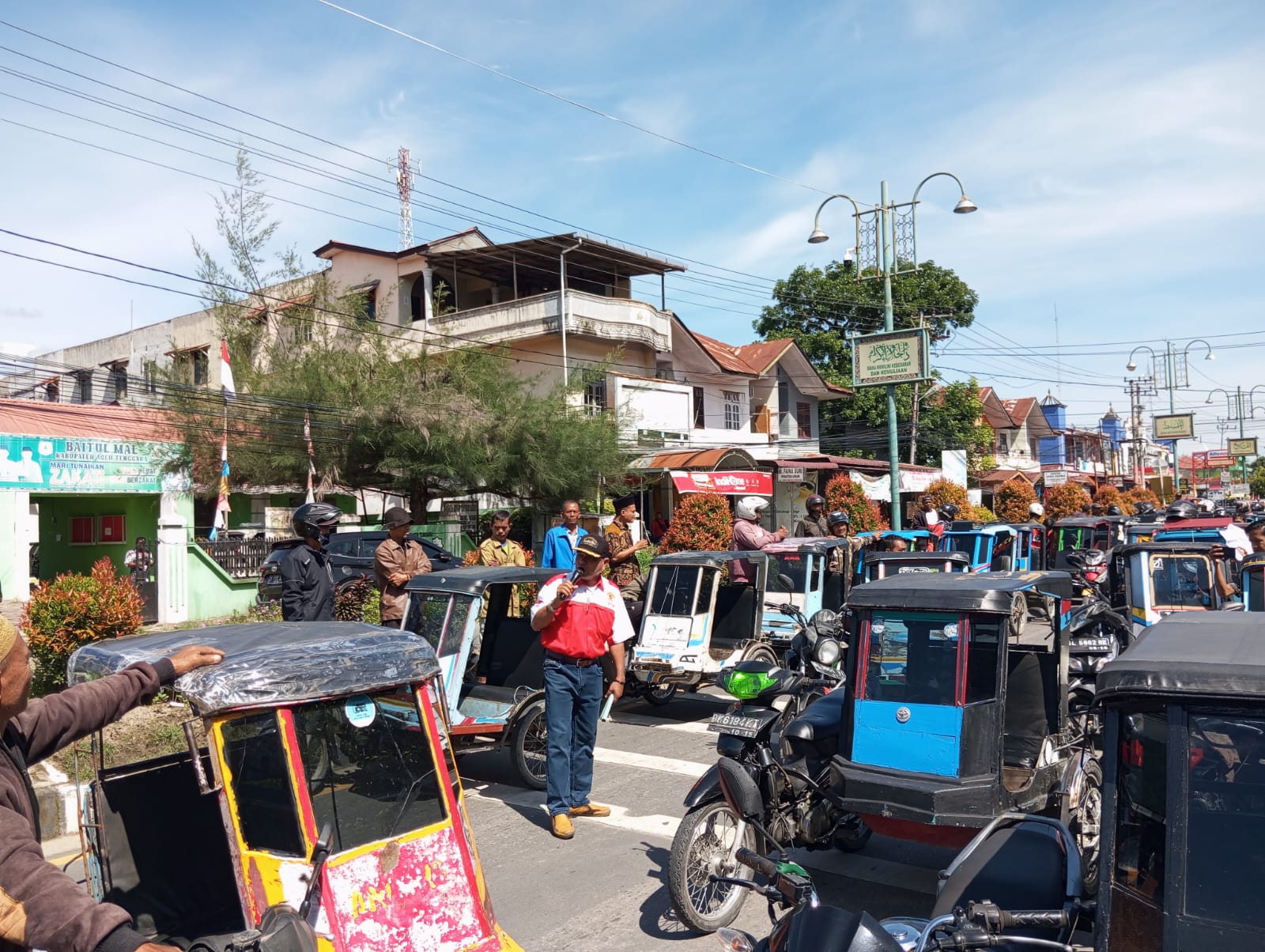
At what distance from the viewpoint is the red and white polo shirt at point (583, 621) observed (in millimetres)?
6457

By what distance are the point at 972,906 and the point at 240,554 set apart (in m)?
19.3

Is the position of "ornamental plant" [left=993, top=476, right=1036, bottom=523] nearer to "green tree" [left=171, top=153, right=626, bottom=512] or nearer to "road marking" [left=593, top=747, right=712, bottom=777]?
"green tree" [left=171, top=153, right=626, bottom=512]

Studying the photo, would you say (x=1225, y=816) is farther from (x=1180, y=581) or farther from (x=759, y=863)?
(x=1180, y=581)

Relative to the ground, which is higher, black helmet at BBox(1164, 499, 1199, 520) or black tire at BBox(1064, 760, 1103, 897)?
black helmet at BBox(1164, 499, 1199, 520)

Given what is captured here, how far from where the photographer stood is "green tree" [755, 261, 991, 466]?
141 feet

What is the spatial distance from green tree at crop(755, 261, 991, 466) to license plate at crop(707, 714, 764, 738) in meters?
37.6

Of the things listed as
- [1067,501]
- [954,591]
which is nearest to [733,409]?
[1067,501]

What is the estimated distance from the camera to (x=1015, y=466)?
55406 millimetres

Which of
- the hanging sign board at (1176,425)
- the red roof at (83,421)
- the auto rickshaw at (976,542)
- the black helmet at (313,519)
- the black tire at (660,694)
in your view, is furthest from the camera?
the hanging sign board at (1176,425)

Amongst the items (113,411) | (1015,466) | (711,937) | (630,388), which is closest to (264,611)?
(113,411)

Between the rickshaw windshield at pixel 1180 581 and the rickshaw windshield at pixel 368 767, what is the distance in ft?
31.8

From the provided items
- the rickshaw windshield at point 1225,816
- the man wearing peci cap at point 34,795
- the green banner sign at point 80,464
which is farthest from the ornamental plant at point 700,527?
the rickshaw windshield at point 1225,816

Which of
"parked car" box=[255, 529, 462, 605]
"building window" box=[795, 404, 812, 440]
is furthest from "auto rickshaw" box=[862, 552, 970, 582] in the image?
"building window" box=[795, 404, 812, 440]

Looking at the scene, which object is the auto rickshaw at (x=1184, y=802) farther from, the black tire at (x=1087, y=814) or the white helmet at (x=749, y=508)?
the white helmet at (x=749, y=508)
